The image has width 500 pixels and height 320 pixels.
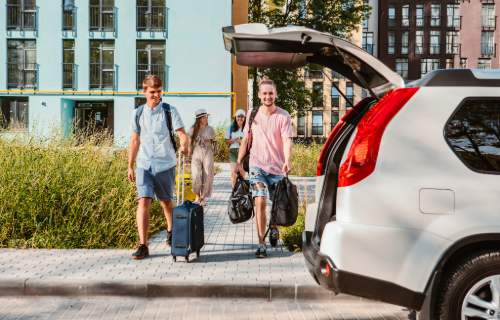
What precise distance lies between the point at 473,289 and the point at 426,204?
57 centimetres

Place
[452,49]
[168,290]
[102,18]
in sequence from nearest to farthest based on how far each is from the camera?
1. [168,290]
2. [102,18]
3. [452,49]

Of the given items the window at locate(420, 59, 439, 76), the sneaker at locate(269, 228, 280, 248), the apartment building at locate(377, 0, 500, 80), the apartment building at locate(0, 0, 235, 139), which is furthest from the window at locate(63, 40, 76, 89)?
the window at locate(420, 59, 439, 76)

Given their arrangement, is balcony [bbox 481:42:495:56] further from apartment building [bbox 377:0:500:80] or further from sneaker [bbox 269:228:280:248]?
sneaker [bbox 269:228:280:248]

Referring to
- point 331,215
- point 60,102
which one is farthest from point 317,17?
point 331,215

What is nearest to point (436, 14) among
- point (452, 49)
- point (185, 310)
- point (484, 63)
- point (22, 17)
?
point (452, 49)

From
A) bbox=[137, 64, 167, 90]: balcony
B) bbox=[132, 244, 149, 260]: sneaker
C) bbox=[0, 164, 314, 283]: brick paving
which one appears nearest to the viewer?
bbox=[0, 164, 314, 283]: brick paving

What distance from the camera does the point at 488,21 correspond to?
53312 millimetres

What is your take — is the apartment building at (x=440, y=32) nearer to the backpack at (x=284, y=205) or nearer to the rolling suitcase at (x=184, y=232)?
the backpack at (x=284, y=205)

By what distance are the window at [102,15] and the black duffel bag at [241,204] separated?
83.9 ft

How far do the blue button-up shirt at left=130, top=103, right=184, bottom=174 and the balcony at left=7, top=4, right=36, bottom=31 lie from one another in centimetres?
2711

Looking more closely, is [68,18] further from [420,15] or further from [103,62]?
[420,15]

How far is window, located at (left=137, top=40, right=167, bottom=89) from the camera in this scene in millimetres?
28484

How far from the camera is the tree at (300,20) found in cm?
3070

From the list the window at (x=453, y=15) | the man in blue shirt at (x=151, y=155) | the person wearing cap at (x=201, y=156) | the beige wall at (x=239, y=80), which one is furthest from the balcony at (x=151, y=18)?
the window at (x=453, y=15)
